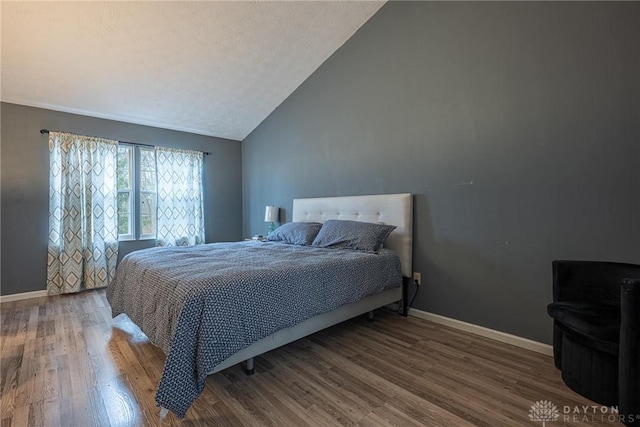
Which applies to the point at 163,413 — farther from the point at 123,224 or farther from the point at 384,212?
the point at 123,224

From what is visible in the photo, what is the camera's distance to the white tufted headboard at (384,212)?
116 inches

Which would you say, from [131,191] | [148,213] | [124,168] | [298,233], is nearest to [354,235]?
[298,233]

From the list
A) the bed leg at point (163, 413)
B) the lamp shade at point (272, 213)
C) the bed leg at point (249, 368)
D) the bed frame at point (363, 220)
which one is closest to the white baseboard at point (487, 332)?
the bed frame at point (363, 220)

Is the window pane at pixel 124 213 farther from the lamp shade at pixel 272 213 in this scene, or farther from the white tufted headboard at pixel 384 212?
the white tufted headboard at pixel 384 212

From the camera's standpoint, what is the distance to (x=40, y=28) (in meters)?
2.61

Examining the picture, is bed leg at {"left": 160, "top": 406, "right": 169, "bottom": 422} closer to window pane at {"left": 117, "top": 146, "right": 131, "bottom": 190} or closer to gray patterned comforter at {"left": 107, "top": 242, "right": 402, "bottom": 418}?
gray patterned comforter at {"left": 107, "top": 242, "right": 402, "bottom": 418}

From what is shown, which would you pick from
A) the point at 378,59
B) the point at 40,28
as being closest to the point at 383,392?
the point at 378,59

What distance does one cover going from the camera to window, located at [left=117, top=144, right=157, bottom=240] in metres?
4.23

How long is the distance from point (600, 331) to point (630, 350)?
0.57 feet

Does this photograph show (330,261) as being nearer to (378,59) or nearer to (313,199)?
(313,199)

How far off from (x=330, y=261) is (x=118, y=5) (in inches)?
110

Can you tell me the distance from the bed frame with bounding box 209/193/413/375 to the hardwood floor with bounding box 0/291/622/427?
0.60 ft

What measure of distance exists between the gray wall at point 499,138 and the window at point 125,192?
3049 millimetres

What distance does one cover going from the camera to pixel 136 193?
429 centimetres
